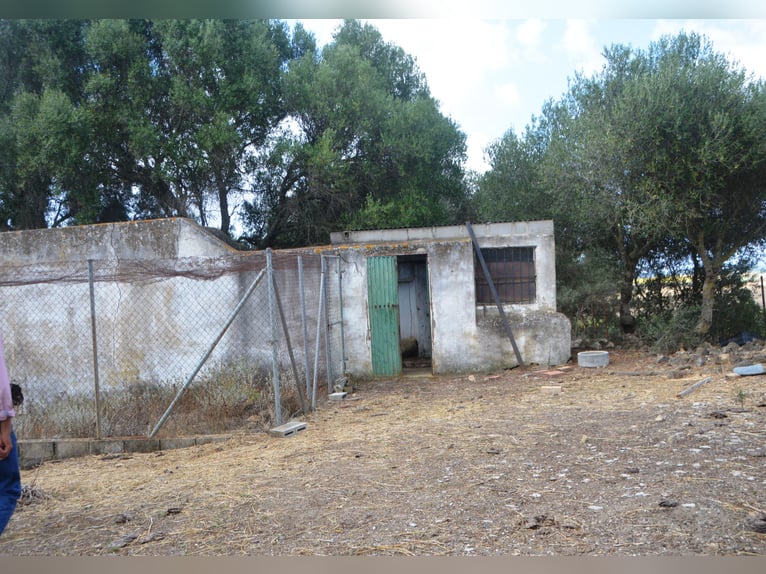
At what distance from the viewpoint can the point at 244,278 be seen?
8625 millimetres

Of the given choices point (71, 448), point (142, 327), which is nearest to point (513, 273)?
point (142, 327)

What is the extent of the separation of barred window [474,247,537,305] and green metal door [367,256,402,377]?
5.13ft

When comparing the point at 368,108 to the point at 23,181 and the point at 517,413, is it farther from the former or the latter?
the point at 517,413

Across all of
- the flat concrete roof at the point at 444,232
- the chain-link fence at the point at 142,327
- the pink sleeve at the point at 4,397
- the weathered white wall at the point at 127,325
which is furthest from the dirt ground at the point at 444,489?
the flat concrete roof at the point at 444,232

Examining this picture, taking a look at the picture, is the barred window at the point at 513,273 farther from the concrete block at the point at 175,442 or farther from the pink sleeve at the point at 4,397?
the pink sleeve at the point at 4,397

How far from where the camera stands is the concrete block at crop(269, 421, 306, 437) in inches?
225

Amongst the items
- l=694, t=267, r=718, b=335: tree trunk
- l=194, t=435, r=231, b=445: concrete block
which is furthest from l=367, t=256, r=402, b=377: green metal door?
l=694, t=267, r=718, b=335: tree trunk

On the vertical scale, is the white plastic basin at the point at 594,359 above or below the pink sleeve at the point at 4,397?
below

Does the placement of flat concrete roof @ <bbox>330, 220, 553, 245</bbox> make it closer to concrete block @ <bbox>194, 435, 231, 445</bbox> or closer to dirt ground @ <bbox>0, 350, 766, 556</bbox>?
dirt ground @ <bbox>0, 350, 766, 556</bbox>

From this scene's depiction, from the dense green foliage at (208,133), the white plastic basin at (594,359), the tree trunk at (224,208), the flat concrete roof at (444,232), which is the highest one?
the dense green foliage at (208,133)

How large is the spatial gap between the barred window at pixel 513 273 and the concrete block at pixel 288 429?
4728mm

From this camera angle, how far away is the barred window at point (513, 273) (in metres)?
9.72

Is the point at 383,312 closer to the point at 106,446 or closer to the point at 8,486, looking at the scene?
the point at 106,446

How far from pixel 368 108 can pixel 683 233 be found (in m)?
7.57
